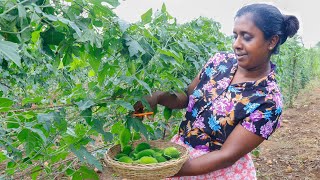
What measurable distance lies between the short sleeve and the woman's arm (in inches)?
1.0

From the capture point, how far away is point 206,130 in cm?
186

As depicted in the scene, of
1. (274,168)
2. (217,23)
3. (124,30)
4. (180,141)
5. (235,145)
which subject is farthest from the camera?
(274,168)

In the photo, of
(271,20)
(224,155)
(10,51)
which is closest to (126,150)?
(224,155)

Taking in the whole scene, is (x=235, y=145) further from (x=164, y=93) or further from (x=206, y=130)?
(x=164, y=93)

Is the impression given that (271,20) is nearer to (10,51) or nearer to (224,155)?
(224,155)

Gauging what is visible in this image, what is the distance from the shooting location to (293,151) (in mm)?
5258

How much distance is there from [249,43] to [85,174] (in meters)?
0.90

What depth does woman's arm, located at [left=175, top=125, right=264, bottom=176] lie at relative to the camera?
1693mm

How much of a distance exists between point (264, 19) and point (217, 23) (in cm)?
209

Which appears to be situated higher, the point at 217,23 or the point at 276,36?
the point at 276,36

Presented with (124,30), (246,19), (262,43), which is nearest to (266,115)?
(262,43)

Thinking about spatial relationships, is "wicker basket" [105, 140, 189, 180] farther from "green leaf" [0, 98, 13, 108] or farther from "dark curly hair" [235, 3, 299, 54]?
"dark curly hair" [235, 3, 299, 54]

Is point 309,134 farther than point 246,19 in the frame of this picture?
Yes

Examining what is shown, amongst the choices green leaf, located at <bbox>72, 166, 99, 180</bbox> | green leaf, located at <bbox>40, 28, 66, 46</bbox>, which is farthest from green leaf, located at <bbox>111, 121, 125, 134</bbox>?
green leaf, located at <bbox>40, 28, 66, 46</bbox>
